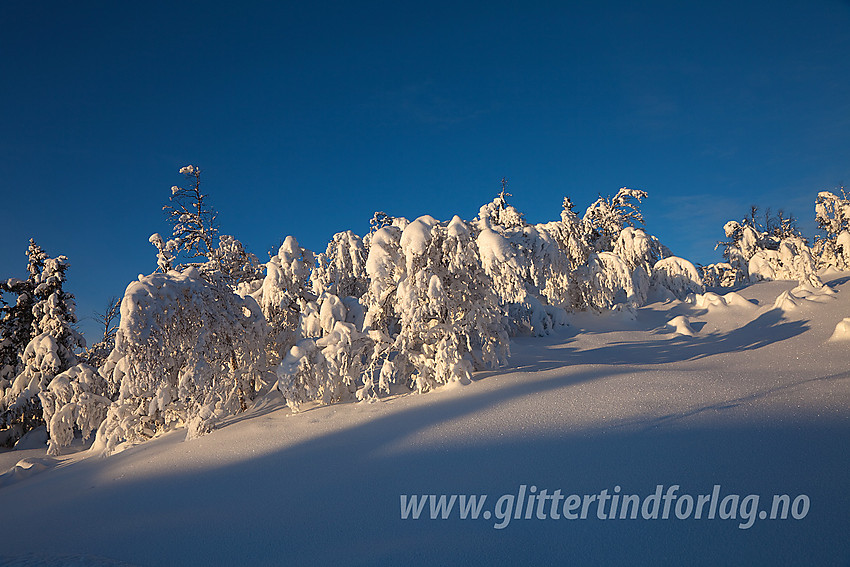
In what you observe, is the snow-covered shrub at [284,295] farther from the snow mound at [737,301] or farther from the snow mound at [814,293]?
the snow mound at [814,293]

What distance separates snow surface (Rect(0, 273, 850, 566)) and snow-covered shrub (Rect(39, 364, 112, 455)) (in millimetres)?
2710

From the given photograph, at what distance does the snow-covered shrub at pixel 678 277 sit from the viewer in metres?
18.8

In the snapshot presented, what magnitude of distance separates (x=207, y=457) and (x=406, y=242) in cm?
475

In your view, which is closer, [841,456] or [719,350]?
[841,456]

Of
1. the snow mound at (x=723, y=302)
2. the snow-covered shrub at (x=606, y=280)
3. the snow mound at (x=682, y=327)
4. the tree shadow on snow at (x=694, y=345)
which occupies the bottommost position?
the tree shadow on snow at (x=694, y=345)

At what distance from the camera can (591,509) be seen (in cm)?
355

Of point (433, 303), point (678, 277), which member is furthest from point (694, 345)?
point (678, 277)

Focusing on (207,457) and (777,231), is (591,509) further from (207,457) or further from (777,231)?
(777,231)

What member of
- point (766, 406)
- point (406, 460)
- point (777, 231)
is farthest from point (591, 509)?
point (777, 231)

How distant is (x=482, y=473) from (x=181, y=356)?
653cm

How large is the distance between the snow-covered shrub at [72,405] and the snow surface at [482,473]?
2.71m

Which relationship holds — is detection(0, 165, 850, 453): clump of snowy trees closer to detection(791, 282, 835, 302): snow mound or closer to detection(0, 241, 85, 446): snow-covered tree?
detection(0, 241, 85, 446): snow-covered tree

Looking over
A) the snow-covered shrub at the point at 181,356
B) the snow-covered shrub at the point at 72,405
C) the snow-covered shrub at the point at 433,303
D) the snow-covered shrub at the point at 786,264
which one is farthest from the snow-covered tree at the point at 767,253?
the snow-covered shrub at the point at 72,405

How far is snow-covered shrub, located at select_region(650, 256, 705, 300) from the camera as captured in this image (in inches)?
741
